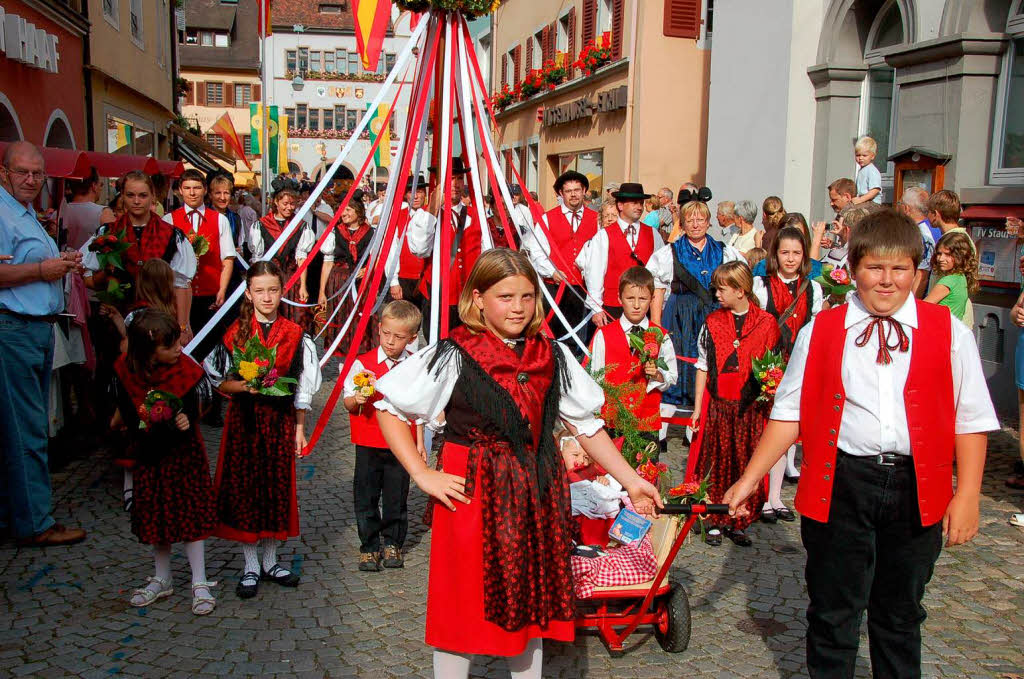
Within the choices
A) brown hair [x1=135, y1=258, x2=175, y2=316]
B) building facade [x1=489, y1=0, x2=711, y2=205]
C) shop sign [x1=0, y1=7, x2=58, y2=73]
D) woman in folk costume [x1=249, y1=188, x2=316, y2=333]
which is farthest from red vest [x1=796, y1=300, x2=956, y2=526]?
building facade [x1=489, y1=0, x2=711, y2=205]

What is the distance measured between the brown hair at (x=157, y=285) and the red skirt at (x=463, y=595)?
9.25 feet

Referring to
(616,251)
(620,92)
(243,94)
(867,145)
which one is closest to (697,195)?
(616,251)

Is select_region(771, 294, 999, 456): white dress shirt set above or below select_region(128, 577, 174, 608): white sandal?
above

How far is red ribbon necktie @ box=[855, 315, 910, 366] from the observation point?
9.03 ft

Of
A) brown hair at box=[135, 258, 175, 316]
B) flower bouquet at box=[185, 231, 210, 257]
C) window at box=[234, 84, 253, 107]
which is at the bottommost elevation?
brown hair at box=[135, 258, 175, 316]

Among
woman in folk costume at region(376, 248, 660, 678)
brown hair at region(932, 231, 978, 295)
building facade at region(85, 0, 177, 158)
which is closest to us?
woman in folk costume at region(376, 248, 660, 678)

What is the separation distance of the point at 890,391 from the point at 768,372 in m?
1.76

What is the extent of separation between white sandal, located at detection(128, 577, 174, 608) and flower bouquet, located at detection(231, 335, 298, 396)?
1001 millimetres

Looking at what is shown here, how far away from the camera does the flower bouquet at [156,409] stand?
3.89 m

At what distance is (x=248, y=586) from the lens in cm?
418

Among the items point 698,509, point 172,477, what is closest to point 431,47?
point 172,477

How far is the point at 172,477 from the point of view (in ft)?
13.2

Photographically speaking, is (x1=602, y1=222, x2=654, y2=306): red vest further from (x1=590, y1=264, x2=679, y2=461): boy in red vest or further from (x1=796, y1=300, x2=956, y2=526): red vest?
A: (x1=796, y1=300, x2=956, y2=526): red vest

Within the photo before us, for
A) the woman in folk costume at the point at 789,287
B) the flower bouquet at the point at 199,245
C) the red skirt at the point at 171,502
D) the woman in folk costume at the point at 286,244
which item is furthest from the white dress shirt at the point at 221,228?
the woman in folk costume at the point at 789,287
